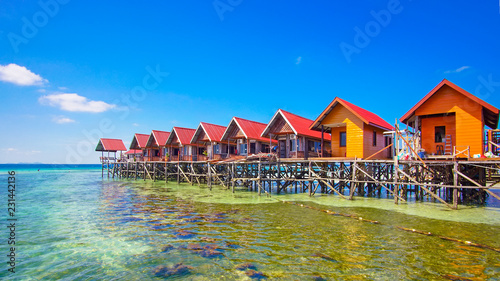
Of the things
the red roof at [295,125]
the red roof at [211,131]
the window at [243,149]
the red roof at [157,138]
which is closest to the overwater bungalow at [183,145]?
the red roof at [157,138]

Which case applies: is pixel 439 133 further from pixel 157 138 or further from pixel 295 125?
pixel 157 138

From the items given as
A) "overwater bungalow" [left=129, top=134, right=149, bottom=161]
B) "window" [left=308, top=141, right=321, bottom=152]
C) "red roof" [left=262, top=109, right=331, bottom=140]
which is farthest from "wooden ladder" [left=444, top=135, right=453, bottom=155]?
"overwater bungalow" [left=129, top=134, right=149, bottom=161]

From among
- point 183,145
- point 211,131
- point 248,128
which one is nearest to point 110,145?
point 183,145

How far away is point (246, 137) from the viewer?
29.3m

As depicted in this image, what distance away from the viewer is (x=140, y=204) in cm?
1878

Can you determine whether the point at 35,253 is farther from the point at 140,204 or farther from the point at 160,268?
the point at 140,204

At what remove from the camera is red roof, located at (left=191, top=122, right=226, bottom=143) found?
3384cm

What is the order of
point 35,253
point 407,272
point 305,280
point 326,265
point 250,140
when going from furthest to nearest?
point 250,140, point 35,253, point 326,265, point 407,272, point 305,280

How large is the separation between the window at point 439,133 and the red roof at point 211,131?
72.7ft

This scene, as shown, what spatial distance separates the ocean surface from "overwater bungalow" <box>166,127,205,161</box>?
71.6ft

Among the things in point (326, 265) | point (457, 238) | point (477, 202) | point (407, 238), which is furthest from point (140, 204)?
point (477, 202)

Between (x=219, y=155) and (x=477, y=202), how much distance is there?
2406 cm

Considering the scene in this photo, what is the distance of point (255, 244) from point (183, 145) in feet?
100

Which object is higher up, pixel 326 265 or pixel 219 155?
pixel 219 155
